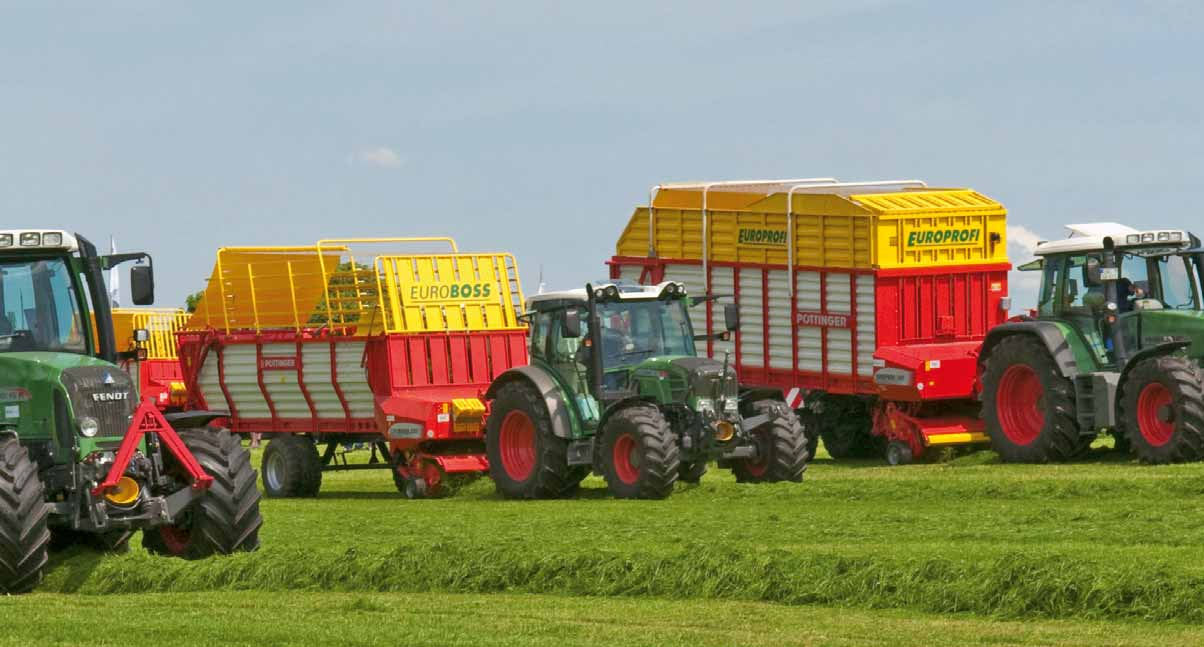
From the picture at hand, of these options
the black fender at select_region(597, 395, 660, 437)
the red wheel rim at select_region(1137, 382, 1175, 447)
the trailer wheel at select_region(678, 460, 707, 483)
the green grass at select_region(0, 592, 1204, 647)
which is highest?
the black fender at select_region(597, 395, 660, 437)

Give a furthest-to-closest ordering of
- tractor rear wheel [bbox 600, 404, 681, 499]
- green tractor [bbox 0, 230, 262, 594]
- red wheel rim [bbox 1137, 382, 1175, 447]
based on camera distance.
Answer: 1. red wheel rim [bbox 1137, 382, 1175, 447]
2. tractor rear wheel [bbox 600, 404, 681, 499]
3. green tractor [bbox 0, 230, 262, 594]

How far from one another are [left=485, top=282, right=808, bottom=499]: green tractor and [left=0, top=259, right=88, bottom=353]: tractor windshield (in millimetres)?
5696

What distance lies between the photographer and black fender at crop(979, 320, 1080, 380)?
838 inches

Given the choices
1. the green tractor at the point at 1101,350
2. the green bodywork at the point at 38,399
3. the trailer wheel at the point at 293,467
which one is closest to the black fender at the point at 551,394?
the trailer wheel at the point at 293,467

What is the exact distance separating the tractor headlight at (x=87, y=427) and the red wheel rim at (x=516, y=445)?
283 inches

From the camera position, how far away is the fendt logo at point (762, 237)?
24.6m

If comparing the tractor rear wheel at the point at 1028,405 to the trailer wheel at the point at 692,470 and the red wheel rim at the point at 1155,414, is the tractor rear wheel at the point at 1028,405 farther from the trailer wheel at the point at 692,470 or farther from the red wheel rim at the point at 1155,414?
the trailer wheel at the point at 692,470

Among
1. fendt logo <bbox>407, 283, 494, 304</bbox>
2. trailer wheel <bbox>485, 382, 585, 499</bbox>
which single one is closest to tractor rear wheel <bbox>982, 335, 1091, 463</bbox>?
trailer wheel <bbox>485, 382, 585, 499</bbox>

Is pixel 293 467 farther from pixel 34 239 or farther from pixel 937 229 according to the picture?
pixel 34 239

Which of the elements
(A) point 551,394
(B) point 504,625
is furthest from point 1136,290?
(B) point 504,625

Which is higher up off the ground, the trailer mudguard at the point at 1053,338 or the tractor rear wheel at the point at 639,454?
the trailer mudguard at the point at 1053,338

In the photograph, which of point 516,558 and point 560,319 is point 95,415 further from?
point 560,319

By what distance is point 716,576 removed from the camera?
500 inches

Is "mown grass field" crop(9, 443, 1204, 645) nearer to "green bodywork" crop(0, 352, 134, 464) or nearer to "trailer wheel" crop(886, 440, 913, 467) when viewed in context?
"green bodywork" crop(0, 352, 134, 464)
